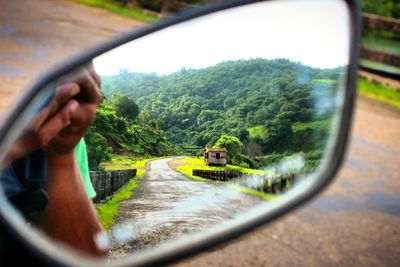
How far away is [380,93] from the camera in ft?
19.1

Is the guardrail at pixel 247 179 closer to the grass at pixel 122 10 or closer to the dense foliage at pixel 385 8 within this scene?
the grass at pixel 122 10

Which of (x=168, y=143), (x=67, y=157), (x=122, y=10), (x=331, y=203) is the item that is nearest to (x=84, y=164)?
(x=67, y=157)

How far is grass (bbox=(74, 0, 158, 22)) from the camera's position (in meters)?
7.99

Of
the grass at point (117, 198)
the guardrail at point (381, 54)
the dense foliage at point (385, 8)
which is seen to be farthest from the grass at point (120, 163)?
the dense foliage at point (385, 8)

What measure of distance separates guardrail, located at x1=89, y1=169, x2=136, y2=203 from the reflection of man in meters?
0.01

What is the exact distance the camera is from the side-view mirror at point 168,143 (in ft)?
2.51

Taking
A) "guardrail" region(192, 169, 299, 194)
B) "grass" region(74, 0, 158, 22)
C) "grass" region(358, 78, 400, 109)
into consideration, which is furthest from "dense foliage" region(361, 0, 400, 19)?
"guardrail" region(192, 169, 299, 194)

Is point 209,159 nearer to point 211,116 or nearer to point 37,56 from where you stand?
point 211,116

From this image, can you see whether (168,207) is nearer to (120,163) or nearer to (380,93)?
(120,163)

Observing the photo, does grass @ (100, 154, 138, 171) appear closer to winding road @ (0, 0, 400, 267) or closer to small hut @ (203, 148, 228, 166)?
small hut @ (203, 148, 228, 166)

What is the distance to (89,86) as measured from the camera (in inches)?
31.2

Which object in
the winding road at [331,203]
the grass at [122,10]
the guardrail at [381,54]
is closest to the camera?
the winding road at [331,203]

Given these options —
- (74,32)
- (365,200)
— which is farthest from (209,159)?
(74,32)

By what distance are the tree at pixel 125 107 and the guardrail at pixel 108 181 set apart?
9 centimetres
